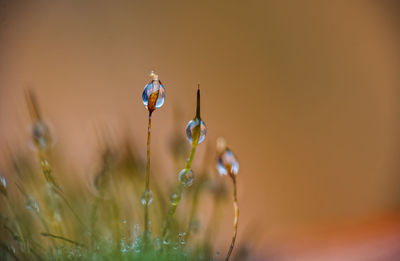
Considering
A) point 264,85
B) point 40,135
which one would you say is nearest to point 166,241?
point 40,135

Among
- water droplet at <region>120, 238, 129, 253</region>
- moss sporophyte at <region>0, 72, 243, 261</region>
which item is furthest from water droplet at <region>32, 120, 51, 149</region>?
water droplet at <region>120, 238, 129, 253</region>

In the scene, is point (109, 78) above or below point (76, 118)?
above

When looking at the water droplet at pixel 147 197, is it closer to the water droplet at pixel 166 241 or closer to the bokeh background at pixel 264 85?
the water droplet at pixel 166 241

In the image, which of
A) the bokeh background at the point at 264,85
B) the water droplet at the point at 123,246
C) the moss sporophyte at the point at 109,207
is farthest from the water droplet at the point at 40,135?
the bokeh background at the point at 264,85

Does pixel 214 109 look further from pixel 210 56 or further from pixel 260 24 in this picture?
pixel 260 24

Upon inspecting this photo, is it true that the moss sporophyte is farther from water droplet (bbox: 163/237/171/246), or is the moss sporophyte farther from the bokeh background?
the bokeh background

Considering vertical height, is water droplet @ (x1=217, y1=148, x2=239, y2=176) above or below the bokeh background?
below

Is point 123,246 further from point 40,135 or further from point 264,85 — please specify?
point 264,85

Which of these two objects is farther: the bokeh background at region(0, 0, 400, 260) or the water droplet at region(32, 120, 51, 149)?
the bokeh background at region(0, 0, 400, 260)

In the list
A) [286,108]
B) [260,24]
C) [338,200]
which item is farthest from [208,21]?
[338,200]
